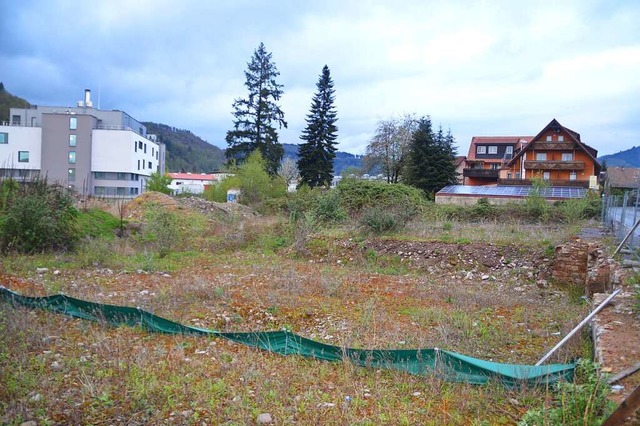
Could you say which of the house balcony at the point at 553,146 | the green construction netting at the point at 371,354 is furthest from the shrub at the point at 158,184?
the house balcony at the point at 553,146

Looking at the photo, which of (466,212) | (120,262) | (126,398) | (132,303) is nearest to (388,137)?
(466,212)

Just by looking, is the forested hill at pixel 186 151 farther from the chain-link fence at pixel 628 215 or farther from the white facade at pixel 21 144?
the chain-link fence at pixel 628 215

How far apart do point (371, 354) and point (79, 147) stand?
55353mm

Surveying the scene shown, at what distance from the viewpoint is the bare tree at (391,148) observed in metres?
50.0

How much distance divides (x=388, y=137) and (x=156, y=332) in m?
46.3

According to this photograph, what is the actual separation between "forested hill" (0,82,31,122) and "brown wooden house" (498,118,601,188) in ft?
195

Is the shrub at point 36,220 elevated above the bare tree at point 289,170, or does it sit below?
below

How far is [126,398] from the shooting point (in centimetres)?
426

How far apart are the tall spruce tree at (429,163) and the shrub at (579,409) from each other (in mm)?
38521

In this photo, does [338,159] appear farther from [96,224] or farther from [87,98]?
[96,224]

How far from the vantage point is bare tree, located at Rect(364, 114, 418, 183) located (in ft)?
164

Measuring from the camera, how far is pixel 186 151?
371 feet

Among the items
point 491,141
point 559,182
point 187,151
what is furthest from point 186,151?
point 559,182

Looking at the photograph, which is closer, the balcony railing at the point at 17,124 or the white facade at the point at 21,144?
the white facade at the point at 21,144
